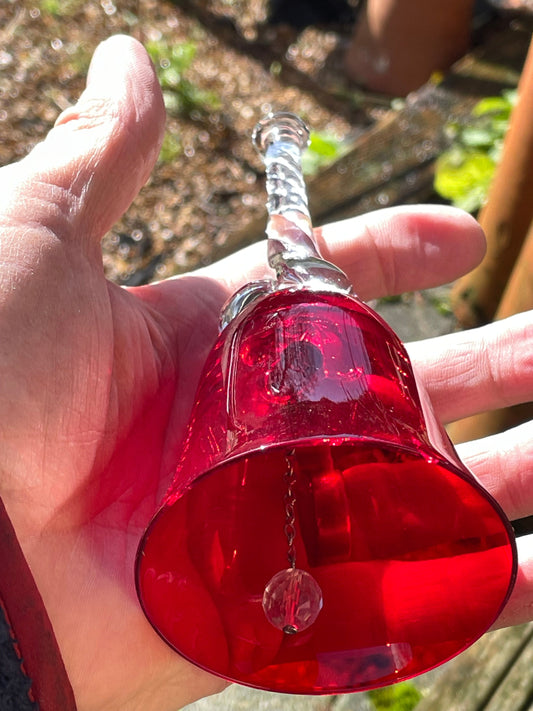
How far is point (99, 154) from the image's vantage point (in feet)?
3.71

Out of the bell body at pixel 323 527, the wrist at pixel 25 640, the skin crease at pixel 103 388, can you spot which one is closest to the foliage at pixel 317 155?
the skin crease at pixel 103 388

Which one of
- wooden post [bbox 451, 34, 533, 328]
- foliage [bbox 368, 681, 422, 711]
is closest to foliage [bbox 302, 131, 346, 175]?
wooden post [bbox 451, 34, 533, 328]

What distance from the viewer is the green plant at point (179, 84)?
3.13m

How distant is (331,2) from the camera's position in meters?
3.88

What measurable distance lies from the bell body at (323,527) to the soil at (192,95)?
1510 mm

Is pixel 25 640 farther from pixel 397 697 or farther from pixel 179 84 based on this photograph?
pixel 179 84

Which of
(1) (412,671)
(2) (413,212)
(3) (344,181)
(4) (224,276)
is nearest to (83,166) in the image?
(4) (224,276)

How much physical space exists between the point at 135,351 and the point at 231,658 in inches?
18.4

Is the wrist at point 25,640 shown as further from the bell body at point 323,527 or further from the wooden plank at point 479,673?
the wooden plank at point 479,673

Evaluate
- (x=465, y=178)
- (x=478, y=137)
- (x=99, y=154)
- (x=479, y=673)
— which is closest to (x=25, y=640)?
(x=99, y=154)

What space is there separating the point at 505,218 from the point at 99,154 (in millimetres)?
1101

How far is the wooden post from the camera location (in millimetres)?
1807

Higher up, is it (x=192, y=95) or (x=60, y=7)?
(x=60, y=7)

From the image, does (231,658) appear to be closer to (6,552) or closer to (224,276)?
(6,552)
